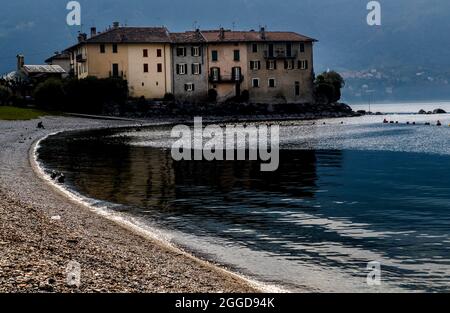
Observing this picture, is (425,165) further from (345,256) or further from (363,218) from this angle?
(345,256)

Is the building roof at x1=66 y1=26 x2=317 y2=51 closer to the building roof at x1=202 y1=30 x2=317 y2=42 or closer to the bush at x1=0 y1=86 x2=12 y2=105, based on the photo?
the building roof at x1=202 y1=30 x2=317 y2=42

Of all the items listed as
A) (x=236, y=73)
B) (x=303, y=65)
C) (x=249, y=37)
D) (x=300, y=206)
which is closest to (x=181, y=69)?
(x=236, y=73)

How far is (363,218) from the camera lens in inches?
1128

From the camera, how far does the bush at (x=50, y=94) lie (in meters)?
124

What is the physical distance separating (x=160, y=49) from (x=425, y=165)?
89.0 m

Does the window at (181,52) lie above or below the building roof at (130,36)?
below

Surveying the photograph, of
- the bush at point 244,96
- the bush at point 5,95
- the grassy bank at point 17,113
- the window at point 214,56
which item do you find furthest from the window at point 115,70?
the bush at point 244,96

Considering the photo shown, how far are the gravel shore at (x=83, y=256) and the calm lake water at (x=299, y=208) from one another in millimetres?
1608

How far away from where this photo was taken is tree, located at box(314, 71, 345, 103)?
149000mm

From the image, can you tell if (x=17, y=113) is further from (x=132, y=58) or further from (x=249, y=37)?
(x=249, y=37)

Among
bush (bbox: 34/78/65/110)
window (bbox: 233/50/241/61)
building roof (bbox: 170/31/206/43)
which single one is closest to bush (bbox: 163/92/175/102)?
building roof (bbox: 170/31/206/43)

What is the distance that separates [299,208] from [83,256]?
565 inches

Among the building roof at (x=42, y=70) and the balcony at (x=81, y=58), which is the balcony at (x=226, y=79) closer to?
the balcony at (x=81, y=58)

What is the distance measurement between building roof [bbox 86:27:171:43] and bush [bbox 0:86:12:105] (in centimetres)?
1639
